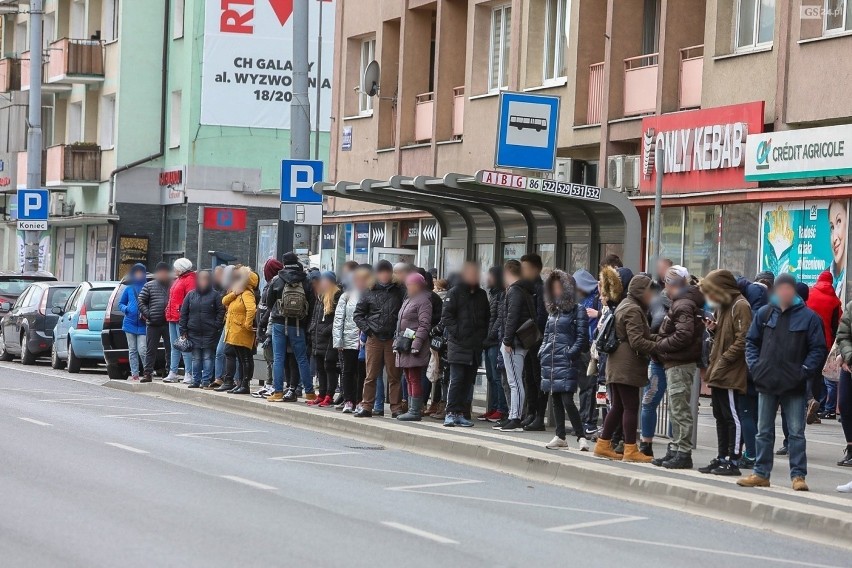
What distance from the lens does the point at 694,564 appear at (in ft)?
30.6

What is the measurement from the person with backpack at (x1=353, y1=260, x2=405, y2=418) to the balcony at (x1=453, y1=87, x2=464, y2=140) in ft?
42.4

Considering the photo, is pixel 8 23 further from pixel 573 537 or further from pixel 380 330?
pixel 573 537

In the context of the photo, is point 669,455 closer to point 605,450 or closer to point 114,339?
point 605,450

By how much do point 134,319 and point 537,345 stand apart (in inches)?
363

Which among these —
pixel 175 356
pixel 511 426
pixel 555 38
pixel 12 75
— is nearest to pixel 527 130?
pixel 511 426

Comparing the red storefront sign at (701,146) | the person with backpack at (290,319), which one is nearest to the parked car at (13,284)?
the person with backpack at (290,319)

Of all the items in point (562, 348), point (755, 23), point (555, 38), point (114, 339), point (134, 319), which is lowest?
point (114, 339)

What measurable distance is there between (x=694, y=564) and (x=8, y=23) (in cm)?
5370

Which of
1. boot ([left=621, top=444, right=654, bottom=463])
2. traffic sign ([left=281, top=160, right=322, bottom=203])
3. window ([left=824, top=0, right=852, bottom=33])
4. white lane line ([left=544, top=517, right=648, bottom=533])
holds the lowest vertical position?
white lane line ([left=544, top=517, right=648, bottom=533])

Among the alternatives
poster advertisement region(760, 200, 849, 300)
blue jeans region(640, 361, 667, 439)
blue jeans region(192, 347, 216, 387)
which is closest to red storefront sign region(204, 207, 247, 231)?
blue jeans region(192, 347, 216, 387)

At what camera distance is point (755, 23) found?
23.0 meters

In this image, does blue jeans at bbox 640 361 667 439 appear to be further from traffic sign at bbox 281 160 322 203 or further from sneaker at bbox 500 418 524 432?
traffic sign at bbox 281 160 322 203

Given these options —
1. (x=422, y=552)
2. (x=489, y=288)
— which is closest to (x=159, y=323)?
(x=489, y=288)

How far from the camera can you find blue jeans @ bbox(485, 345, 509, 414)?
56.3 ft
